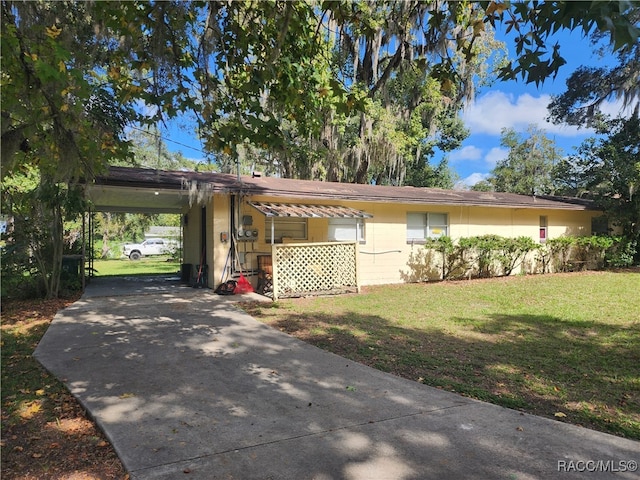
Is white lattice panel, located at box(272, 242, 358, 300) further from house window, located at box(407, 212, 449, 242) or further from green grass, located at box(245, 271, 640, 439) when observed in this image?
house window, located at box(407, 212, 449, 242)

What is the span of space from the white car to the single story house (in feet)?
58.7

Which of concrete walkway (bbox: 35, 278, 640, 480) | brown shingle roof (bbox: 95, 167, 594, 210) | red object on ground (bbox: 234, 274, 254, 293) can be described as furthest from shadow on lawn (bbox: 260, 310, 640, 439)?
brown shingle roof (bbox: 95, 167, 594, 210)

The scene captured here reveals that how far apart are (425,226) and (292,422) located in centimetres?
1180

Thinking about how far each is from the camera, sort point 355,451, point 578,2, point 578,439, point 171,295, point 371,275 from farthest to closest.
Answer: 1. point 371,275
2. point 171,295
3. point 578,439
4. point 355,451
5. point 578,2

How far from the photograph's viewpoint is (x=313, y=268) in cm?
1104

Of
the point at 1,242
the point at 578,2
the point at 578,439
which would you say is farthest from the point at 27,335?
the point at 578,2

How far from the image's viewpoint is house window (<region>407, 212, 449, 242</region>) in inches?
558

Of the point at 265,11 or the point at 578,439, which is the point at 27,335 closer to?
the point at 265,11

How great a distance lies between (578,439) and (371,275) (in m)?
10.2

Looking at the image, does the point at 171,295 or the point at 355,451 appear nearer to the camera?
the point at 355,451

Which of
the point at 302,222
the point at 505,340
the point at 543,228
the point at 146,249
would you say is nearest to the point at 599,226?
the point at 543,228

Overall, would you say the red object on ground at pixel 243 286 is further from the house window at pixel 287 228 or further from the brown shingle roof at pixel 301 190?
the brown shingle roof at pixel 301 190

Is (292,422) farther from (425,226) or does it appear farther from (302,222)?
(425,226)

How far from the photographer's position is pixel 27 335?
6.59 metres
